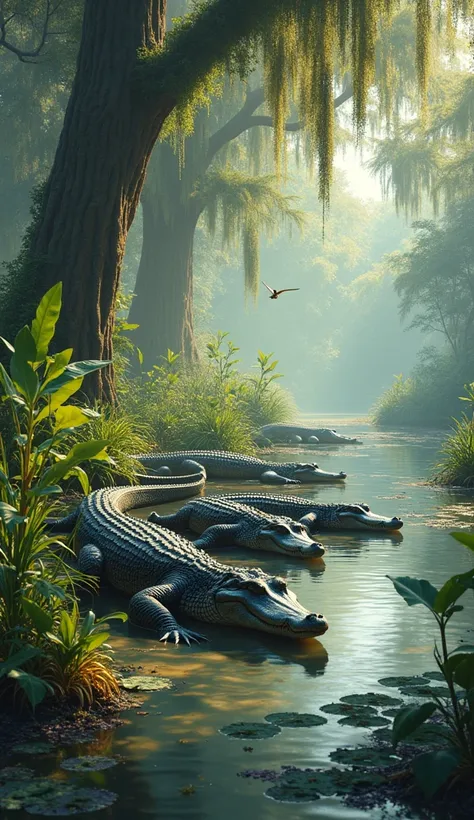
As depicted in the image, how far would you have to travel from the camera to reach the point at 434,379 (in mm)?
31297

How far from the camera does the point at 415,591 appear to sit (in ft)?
10.0

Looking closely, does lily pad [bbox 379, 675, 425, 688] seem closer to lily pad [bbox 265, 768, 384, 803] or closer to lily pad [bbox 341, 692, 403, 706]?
lily pad [bbox 341, 692, 403, 706]

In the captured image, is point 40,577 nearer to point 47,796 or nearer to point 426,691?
point 47,796

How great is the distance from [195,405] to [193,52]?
23.6ft

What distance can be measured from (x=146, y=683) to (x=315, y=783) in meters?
1.28

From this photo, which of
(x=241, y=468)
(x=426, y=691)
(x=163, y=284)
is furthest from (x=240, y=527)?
(x=163, y=284)

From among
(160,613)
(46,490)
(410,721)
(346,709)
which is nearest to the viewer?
(410,721)

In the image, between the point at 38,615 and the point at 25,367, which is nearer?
the point at 38,615

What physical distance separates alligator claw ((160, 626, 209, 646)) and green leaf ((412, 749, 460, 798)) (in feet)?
7.41

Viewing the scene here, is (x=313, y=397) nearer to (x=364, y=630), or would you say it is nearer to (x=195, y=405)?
(x=195, y=405)

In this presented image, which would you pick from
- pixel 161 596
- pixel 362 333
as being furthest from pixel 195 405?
pixel 362 333

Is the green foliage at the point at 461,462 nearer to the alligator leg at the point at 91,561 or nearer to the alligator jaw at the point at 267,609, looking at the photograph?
the alligator leg at the point at 91,561

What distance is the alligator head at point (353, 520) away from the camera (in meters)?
8.64

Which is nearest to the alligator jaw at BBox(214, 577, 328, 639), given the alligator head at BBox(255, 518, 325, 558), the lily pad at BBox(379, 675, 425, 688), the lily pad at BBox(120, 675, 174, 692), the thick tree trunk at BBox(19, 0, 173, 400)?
the lily pad at BBox(379, 675, 425, 688)
